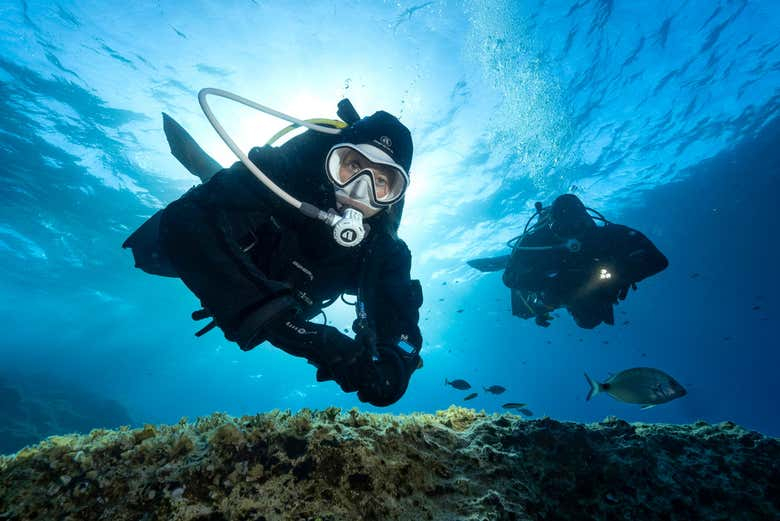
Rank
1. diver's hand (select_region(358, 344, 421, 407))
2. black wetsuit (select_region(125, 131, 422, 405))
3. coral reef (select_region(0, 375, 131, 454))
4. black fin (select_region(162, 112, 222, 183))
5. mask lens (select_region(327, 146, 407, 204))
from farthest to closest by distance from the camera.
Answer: coral reef (select_region(0, 375, 131, 454))
black fin (select_region(162, 112, 222, 183))
mask lens (select_region(327, 146, 407, 204))
diver's hand (select_region(358, 344, 421, 407))
black wetsuit (select_region(125, 131, 422, 405))

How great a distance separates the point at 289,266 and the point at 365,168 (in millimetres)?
1243

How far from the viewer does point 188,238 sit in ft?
7.19

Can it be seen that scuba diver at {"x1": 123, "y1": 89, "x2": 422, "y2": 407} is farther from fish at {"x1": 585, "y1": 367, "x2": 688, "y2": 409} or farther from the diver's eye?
fish at {"x1": 585, "y1": 367, "x2": 688, "y2": 409}

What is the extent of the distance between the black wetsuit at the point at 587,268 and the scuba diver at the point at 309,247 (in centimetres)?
534

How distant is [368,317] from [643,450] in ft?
8.04

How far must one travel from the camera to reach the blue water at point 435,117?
1118cm

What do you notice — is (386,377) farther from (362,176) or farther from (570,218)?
(570,218)

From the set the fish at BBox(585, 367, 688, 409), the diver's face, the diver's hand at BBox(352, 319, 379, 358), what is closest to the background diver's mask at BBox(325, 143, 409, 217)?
the diver's face

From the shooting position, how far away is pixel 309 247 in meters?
3.33

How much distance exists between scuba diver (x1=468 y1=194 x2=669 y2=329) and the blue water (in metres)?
8.64

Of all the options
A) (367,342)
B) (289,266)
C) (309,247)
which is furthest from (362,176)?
(367,342)

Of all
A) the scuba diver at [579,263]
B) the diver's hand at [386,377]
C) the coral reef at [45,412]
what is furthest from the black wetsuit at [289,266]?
the coral reef at [45,412]

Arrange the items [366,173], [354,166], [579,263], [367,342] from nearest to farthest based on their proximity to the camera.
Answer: [367,342]
[366,173]
[354,166]
[579,263]

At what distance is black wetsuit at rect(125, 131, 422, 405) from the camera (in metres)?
1.98
